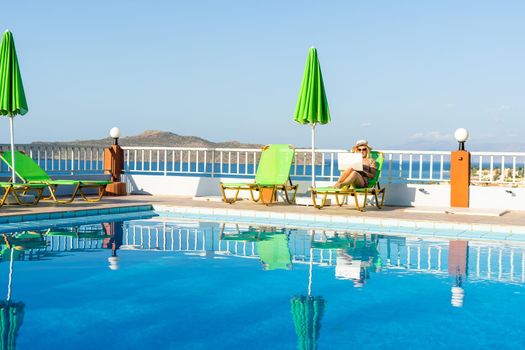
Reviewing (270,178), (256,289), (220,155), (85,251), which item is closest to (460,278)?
(256,289)

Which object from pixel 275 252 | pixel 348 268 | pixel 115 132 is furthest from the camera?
pixel 115 132

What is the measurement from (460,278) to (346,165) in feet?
13.7

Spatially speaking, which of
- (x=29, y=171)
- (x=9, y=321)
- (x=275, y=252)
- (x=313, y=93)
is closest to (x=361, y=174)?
(x=313, y=93)

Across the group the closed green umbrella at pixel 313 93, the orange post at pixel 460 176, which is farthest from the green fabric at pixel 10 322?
the orange post at pixel 460 176

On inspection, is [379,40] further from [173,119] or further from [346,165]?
[346,165]

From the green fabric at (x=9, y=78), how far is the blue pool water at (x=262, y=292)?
2.79m

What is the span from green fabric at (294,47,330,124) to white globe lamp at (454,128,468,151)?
2.02m

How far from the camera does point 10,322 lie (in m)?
3.85

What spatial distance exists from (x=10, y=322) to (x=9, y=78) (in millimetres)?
6431

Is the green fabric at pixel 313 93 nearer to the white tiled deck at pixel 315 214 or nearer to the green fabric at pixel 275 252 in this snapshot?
the white tiled deck at pixel 315 214

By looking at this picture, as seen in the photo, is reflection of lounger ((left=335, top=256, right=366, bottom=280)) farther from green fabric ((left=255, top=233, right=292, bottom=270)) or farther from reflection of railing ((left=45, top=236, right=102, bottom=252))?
reflection of railing ((left=45, top=236, right=102, bottom=252))

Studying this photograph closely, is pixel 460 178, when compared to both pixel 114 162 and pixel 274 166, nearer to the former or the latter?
pixel 274 166

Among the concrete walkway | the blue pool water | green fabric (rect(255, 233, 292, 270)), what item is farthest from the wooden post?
green fabric (rect(255, 233, 292, 270))

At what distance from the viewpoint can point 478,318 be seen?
4074 mm
